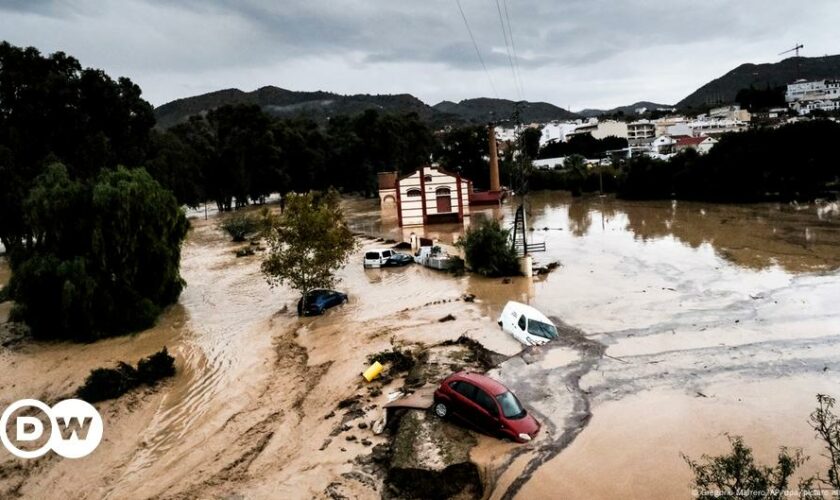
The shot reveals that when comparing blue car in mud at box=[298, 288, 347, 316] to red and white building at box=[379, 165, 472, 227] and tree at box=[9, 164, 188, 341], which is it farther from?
red and white building at box=[379, 165, 472, 227]

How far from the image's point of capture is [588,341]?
18875 millimetres

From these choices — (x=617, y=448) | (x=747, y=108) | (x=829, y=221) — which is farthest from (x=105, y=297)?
(x=747, y=108)

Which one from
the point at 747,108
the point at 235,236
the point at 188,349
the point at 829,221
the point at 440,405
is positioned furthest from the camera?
the point at 747,108

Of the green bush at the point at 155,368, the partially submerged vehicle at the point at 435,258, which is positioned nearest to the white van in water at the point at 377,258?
the partially submerged vehicle at the point at 435,258

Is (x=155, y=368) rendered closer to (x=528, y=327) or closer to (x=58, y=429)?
(x=58, y=429)

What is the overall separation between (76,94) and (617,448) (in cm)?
3966

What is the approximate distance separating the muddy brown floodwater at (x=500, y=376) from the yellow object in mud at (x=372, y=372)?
315mm

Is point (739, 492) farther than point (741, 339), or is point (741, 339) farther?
point (741, 339)

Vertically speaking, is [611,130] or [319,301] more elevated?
[611,130]

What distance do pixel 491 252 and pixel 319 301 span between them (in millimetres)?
10200

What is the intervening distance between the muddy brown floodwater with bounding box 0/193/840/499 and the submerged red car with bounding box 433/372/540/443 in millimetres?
354

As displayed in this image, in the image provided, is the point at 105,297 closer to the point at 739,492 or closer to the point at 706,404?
the point at 706,404

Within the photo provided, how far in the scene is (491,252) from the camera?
30.9m

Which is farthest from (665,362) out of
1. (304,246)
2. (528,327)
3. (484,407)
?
(304,246)
